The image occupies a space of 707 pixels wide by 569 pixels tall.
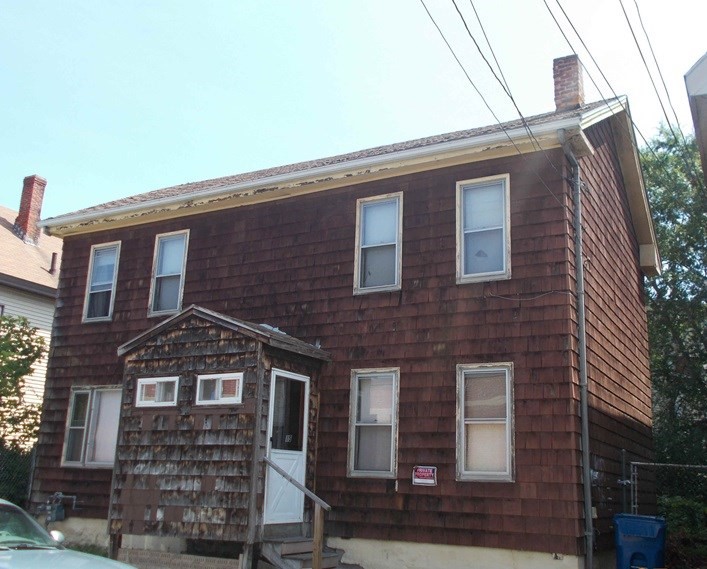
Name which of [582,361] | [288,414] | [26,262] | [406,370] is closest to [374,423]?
[406,370]

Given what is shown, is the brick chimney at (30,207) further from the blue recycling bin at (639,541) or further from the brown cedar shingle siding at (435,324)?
the blue recycling bin at (639,541)

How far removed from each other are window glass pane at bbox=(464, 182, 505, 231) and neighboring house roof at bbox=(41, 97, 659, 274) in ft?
1.55

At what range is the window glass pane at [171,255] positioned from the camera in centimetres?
1423

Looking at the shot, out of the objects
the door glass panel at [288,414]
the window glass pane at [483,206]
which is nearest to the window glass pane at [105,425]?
the door glass panel at [288,414]

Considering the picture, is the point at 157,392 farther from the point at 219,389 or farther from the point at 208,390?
the point at 219,389

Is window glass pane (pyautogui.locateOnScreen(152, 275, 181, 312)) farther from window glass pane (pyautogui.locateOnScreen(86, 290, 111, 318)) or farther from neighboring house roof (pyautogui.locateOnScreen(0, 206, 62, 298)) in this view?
neighboring house roof (pyautogui.locateOnScreen(0, 206, 62, 298))

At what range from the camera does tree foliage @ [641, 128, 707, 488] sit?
21047 millimetres

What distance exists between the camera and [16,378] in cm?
1686

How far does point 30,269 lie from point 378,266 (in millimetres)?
14995

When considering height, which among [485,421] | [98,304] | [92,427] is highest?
[98,304]

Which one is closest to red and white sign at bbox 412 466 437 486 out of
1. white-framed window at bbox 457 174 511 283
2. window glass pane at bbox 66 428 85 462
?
white-framed window at bbox 457 174 511 283

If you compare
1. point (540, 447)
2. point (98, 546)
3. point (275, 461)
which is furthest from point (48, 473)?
point (540, 447)

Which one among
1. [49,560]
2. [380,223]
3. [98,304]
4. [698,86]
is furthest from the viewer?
[98,304]

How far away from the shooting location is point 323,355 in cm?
1165
